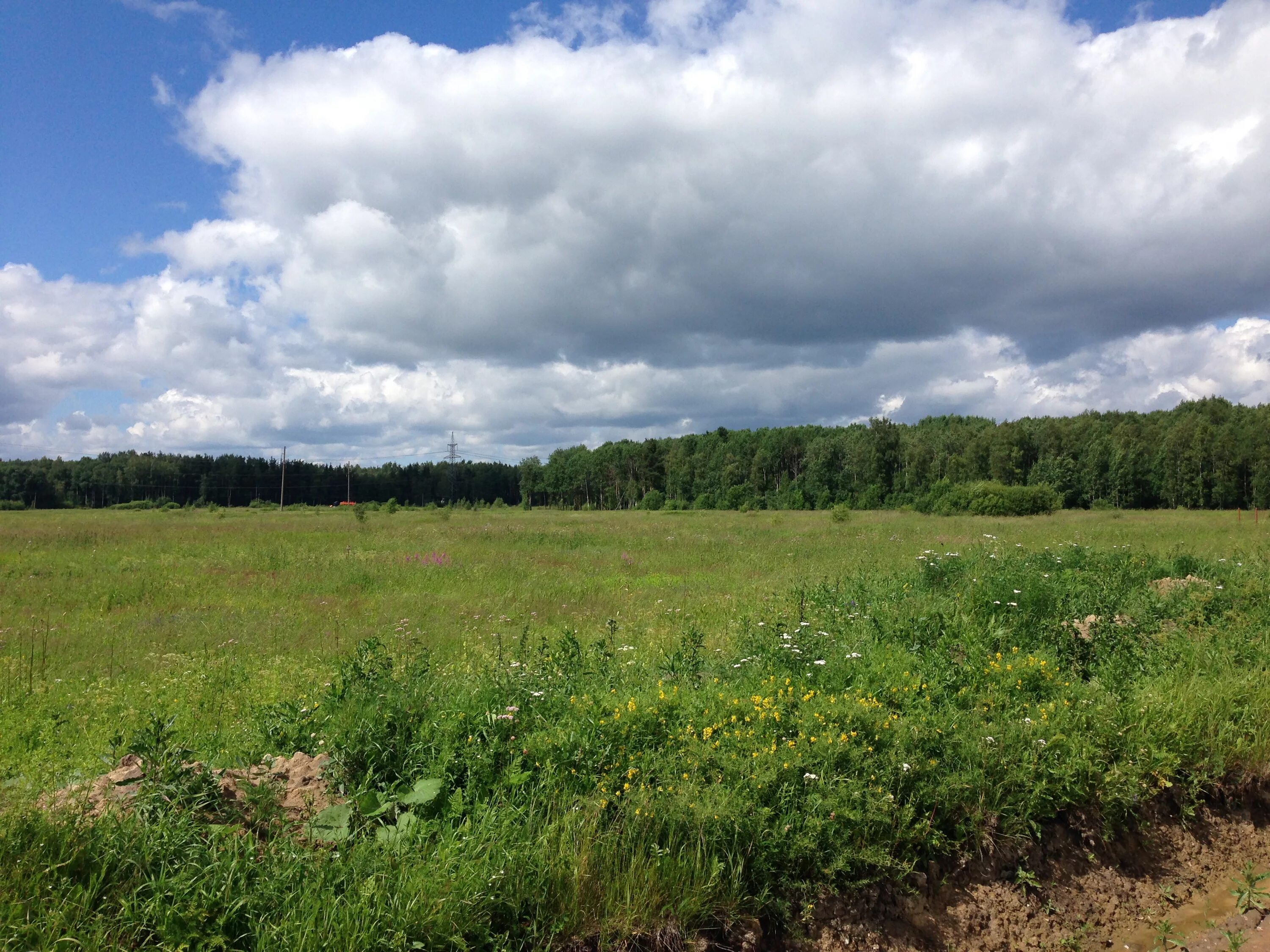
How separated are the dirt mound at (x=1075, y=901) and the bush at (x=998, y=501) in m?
43.6

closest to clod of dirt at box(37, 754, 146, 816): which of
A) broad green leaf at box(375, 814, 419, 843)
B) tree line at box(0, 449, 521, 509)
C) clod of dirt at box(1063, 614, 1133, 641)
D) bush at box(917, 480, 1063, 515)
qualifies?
broad green leaf at box(375, 814, 419, 843)

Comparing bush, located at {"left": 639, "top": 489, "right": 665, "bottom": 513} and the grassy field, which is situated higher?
the grassy field

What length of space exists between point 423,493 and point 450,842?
393 ft

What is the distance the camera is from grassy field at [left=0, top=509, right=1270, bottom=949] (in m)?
3.21

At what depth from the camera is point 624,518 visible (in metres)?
48.1

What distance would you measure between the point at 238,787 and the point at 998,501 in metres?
49.2

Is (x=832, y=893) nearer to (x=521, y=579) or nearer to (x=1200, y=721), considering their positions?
(x=1200, y=721)

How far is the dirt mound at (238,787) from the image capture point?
146 inches

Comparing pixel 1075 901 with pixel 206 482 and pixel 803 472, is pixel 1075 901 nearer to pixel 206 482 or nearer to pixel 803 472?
pixel 803 472

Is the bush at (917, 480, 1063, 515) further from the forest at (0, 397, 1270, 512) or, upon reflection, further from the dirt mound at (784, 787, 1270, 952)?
the dirt mound at (784, 787, 1270, 952)

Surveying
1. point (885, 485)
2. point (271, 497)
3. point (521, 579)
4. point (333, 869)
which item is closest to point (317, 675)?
point (333, 869)

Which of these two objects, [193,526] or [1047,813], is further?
[193,526]

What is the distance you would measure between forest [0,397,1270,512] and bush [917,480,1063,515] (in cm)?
99

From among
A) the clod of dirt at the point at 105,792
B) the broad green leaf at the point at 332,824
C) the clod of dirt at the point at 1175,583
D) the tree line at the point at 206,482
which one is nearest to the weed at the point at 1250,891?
the clod of dirt at the point at 1175,583
